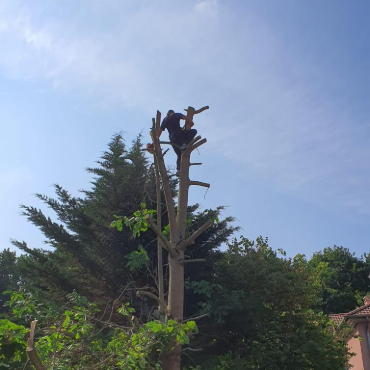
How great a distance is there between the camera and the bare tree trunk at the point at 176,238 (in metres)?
4.56

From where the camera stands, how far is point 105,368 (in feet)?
14.1

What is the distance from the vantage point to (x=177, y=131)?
5.98 metres

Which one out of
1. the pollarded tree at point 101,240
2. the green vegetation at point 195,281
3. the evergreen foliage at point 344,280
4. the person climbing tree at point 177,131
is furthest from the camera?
the evergreen foliage at point 344,280

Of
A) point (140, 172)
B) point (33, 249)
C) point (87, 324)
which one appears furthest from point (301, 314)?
point (33, 249)

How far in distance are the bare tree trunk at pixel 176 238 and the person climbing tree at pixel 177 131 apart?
0.20 meters

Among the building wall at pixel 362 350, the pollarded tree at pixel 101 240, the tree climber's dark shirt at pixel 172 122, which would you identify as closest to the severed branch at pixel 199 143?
the tree climber's dark shirt at pixel 172 122

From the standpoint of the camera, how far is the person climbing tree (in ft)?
19.1

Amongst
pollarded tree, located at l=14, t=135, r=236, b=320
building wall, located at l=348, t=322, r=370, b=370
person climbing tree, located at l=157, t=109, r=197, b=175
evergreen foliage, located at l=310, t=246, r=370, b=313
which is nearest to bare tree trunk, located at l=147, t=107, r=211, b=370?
person climbing tree, located at l=157, t=109, r=197, b=175

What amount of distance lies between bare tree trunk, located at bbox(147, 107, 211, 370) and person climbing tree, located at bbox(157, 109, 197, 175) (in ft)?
0.65

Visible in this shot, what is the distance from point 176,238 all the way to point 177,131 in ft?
5.74

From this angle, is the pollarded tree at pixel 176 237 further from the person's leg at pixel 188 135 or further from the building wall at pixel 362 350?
the building wall at pixel 362 350

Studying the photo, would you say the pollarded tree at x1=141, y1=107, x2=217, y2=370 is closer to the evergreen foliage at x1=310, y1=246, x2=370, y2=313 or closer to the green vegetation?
the green vegetation

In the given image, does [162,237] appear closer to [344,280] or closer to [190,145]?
[190,145]

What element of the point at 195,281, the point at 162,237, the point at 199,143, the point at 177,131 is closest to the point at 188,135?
the point at 177,131
